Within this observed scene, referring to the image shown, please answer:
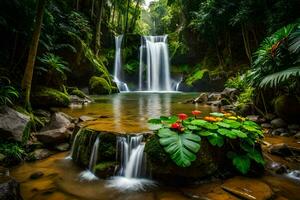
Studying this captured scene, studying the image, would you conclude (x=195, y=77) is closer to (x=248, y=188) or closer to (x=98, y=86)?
(x=98, y=86)

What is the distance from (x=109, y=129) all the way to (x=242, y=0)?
41.9 ft

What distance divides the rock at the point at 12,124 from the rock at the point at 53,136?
0.42 metres

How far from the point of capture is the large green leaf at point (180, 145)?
3.69m

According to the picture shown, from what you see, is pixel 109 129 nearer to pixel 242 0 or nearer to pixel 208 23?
pixel 242 0

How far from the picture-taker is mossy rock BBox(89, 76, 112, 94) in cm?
1708

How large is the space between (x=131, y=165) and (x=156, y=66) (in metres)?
20.1

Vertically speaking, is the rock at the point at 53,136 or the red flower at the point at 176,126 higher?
the red flower at the point at 176,126

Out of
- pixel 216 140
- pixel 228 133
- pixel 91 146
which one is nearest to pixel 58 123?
pixel 91 146

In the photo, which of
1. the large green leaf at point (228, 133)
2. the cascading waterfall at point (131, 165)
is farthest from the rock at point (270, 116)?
the cascading waterfall at point (131, 165)

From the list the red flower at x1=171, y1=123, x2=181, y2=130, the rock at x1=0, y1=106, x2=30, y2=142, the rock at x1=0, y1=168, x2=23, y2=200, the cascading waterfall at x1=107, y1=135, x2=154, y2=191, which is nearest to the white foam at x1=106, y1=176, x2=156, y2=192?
the cascading waterfall at x1=107, y1=135, x2=154, y2=191

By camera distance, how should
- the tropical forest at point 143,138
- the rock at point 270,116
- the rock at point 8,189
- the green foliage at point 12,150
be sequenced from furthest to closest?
the rock at point 270,116 → the green foliage at point 12,150 → the tropical forest at point 143,138 → the rock at point 8,189

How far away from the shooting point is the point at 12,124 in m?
5.10

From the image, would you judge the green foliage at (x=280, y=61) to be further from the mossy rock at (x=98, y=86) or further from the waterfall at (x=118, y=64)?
the waterfall at (x=118, y=64)

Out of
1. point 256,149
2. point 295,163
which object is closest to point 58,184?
point 256,149
